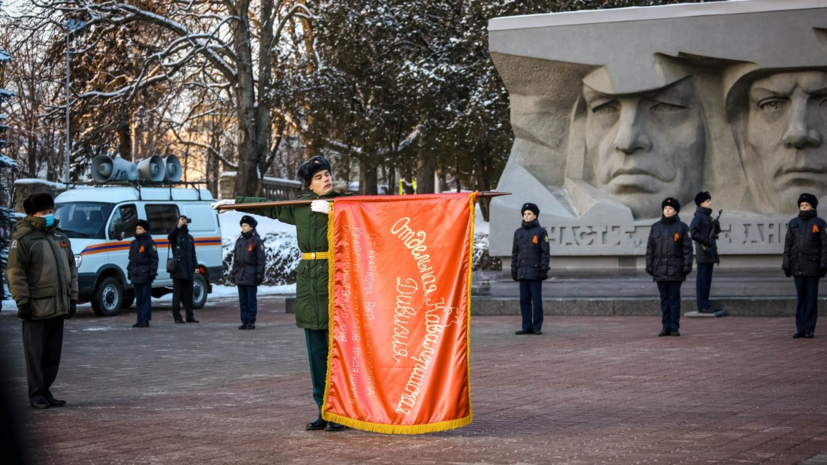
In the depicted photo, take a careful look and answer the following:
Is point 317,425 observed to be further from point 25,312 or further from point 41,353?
point 25,312

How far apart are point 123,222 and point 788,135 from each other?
12.8m

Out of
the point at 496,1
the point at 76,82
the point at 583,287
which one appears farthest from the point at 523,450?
the point at 76,82

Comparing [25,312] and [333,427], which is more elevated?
[25,312]

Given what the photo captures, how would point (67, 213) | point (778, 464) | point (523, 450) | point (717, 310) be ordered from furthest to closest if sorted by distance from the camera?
point (67, 213)
point (717, 310)
point (523, 450)
point (778, 464)

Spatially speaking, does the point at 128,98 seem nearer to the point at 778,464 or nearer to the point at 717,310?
the point at 717,310

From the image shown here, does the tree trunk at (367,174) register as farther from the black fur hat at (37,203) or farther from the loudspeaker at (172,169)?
the black fur hat at (37,203)

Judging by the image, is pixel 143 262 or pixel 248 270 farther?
pixel 143 262

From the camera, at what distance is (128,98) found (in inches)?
1254

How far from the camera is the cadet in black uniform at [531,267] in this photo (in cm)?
1484

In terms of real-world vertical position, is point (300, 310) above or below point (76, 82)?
below

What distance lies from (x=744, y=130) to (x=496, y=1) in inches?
409

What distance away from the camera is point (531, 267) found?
14945 millimetres

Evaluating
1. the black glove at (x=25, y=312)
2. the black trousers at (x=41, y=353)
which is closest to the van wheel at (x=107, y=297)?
the black trousers at (x=41, y=353)

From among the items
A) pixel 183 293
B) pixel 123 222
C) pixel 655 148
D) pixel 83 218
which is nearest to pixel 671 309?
pixel 655 148
